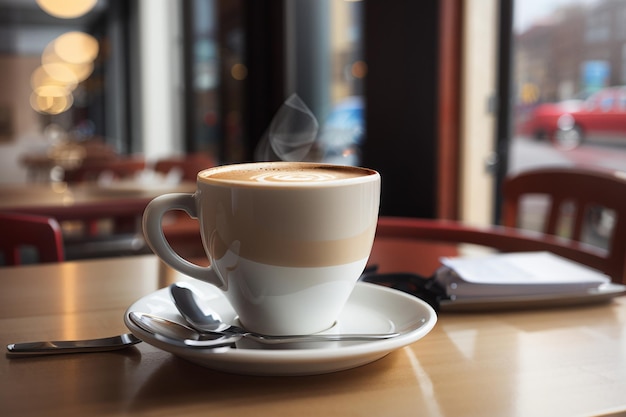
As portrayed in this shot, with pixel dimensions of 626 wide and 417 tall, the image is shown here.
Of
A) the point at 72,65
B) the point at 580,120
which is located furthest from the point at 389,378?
the point at 72,65

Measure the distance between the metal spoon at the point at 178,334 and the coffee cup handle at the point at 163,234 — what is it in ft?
0.14

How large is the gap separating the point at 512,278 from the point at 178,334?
1.11 feet

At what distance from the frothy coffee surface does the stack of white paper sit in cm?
17

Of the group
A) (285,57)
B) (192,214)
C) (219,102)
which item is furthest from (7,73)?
(192,214)

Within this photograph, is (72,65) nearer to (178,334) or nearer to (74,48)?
(74,48)

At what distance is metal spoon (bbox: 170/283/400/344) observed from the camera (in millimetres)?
470

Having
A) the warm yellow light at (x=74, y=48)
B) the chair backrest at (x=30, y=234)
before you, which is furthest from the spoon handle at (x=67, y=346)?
the warm yellow light at (x=74, y=48)

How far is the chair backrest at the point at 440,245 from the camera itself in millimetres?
875

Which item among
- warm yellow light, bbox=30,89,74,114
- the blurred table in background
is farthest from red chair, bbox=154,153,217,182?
warm yellow light, bbox=30,89,74,114

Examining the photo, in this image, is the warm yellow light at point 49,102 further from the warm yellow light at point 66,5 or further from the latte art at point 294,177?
the latte art at point 294,177

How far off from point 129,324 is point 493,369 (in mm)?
268

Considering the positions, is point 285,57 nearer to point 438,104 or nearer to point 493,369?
point 438,104

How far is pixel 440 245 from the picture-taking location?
101cm

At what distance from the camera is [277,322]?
0.50m
